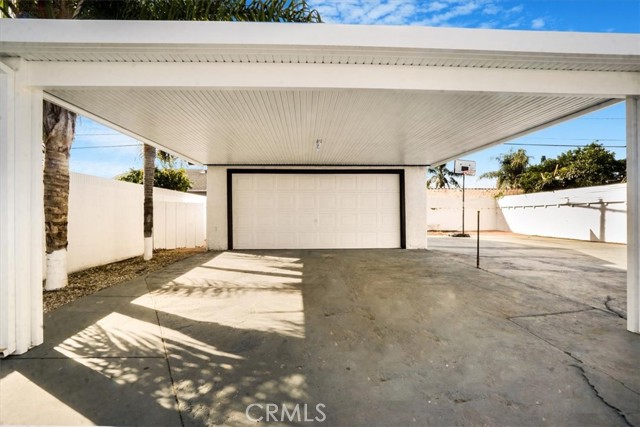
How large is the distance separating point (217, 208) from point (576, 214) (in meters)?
15.6

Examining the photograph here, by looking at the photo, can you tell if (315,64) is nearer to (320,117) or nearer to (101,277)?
(320,117)

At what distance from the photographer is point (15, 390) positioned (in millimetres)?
2260

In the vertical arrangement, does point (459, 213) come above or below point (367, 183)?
below

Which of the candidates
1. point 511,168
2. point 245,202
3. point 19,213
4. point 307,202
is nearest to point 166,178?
point 245,202

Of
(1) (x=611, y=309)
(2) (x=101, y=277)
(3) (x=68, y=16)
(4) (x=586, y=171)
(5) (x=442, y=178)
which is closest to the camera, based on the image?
(1) (x=611, y=309)

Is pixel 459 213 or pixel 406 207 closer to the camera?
pixel 406 207

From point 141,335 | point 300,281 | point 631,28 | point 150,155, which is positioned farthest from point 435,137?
point 150,155

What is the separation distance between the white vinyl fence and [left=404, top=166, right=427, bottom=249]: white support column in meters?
8.50

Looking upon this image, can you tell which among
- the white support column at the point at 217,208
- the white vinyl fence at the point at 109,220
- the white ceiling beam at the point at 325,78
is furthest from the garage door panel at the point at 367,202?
the white ceiling beam at the point at 325,78

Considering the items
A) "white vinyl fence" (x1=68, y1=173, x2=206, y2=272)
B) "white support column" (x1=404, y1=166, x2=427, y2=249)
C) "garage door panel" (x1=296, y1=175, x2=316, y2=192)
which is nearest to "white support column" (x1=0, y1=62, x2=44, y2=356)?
"white vinyl fence" (x1=68, y1=173, x2=206, y2=272)

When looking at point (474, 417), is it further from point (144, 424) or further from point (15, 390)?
point (15, 390)

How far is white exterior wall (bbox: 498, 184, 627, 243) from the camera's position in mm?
11453

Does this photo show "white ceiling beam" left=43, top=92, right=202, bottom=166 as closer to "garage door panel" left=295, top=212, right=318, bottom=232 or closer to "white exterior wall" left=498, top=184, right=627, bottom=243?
"garage door panel" left=295, top=212, right=318, bottom=232

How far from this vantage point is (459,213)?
65.1 ft
